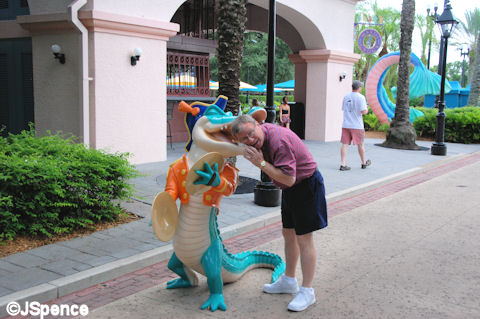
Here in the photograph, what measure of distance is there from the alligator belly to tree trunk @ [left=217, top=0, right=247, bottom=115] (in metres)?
4.63

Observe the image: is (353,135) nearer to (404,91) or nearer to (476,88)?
(404,91)

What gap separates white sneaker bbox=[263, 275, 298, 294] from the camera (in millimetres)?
4203

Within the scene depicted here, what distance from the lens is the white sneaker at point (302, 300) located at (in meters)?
3.85

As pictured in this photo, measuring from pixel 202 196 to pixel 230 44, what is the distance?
5131mm

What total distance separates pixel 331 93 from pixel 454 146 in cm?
495

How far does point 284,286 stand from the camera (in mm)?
4211

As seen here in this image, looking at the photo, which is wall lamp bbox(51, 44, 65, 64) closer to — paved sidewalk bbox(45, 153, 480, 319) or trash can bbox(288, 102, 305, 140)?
paved sidewalk bbox(45, 153, 480, 319)

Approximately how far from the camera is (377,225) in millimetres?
6672

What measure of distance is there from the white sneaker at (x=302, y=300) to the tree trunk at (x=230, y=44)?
4.88 metres

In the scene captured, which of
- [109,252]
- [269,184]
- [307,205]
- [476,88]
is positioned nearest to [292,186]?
[307,205]

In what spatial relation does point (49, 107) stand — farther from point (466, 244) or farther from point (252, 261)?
point (466, 244)

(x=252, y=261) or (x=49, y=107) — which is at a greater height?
(x=49, y=107)

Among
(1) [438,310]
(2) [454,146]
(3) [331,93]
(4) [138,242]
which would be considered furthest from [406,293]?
(2) [454,146]

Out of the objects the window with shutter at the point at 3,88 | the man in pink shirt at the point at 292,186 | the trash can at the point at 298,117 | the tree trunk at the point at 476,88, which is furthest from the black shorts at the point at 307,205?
the tree trunk at the point at 476,88
